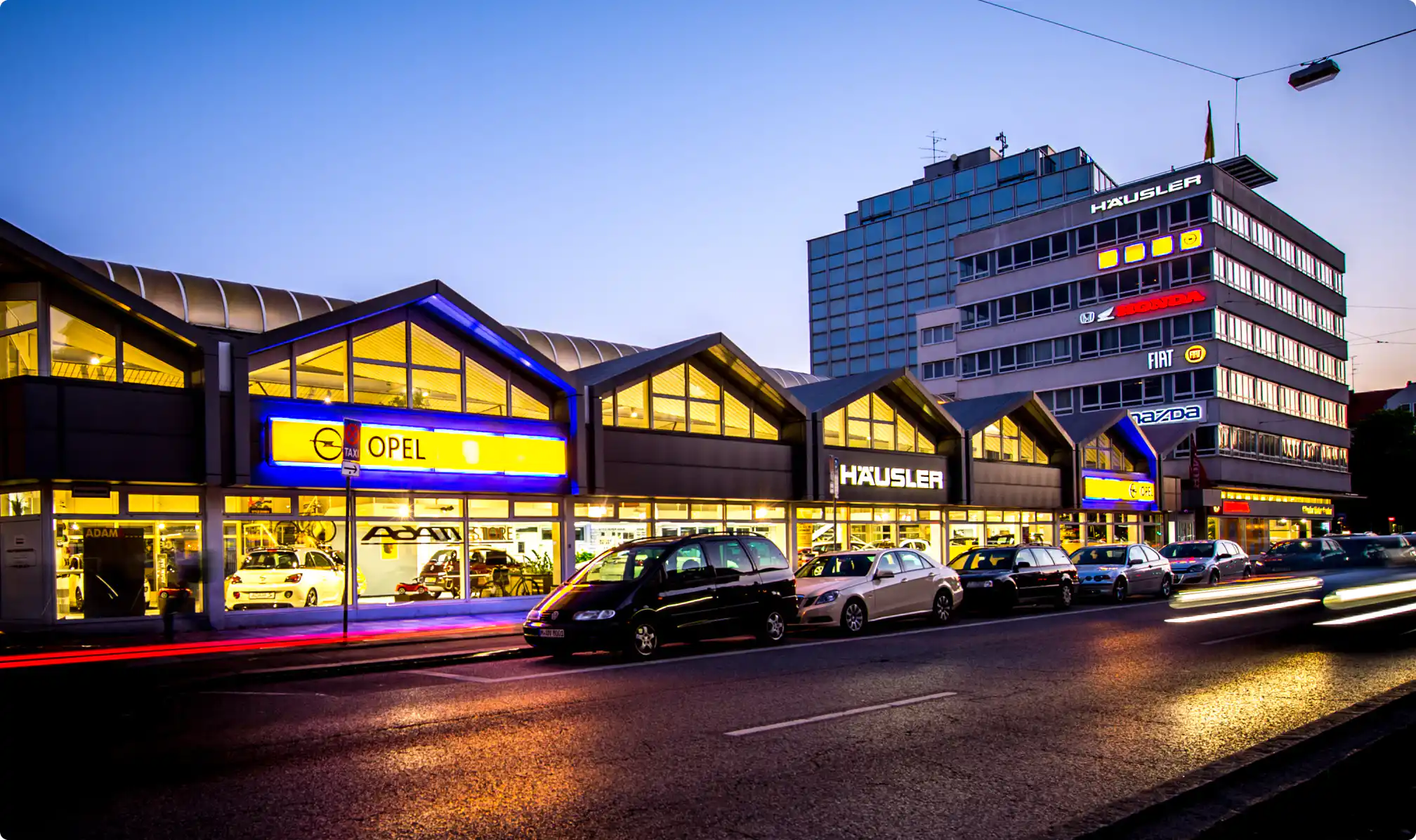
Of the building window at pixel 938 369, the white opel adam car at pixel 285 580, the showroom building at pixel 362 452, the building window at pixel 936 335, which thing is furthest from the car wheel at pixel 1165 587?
the building window at pixel 936 335

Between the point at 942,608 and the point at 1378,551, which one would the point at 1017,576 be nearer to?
the point at 942,608

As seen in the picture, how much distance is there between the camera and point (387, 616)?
75.9 feet

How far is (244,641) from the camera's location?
1811cm

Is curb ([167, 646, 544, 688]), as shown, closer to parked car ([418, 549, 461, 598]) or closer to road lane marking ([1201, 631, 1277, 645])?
parked car ([418, 549, 461, 598])

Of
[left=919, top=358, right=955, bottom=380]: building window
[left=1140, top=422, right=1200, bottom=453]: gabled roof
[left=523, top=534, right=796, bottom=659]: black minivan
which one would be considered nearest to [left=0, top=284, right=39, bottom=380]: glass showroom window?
[left=523, top=534, right=796, bottom=659]: black minivan

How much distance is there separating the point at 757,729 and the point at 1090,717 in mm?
3168

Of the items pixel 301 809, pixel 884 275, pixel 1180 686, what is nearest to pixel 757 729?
pixel 301 809

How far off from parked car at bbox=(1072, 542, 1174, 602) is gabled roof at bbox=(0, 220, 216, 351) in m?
21.6

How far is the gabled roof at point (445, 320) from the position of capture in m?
21.8

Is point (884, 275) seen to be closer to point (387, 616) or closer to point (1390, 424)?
point (1390, 424)

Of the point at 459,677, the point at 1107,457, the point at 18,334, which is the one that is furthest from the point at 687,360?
the point at 1107,457

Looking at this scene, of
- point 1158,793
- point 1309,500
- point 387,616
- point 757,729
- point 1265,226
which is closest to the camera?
point 1158,793

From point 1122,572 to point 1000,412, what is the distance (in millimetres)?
12332

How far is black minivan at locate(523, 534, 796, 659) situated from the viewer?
15.1 m
